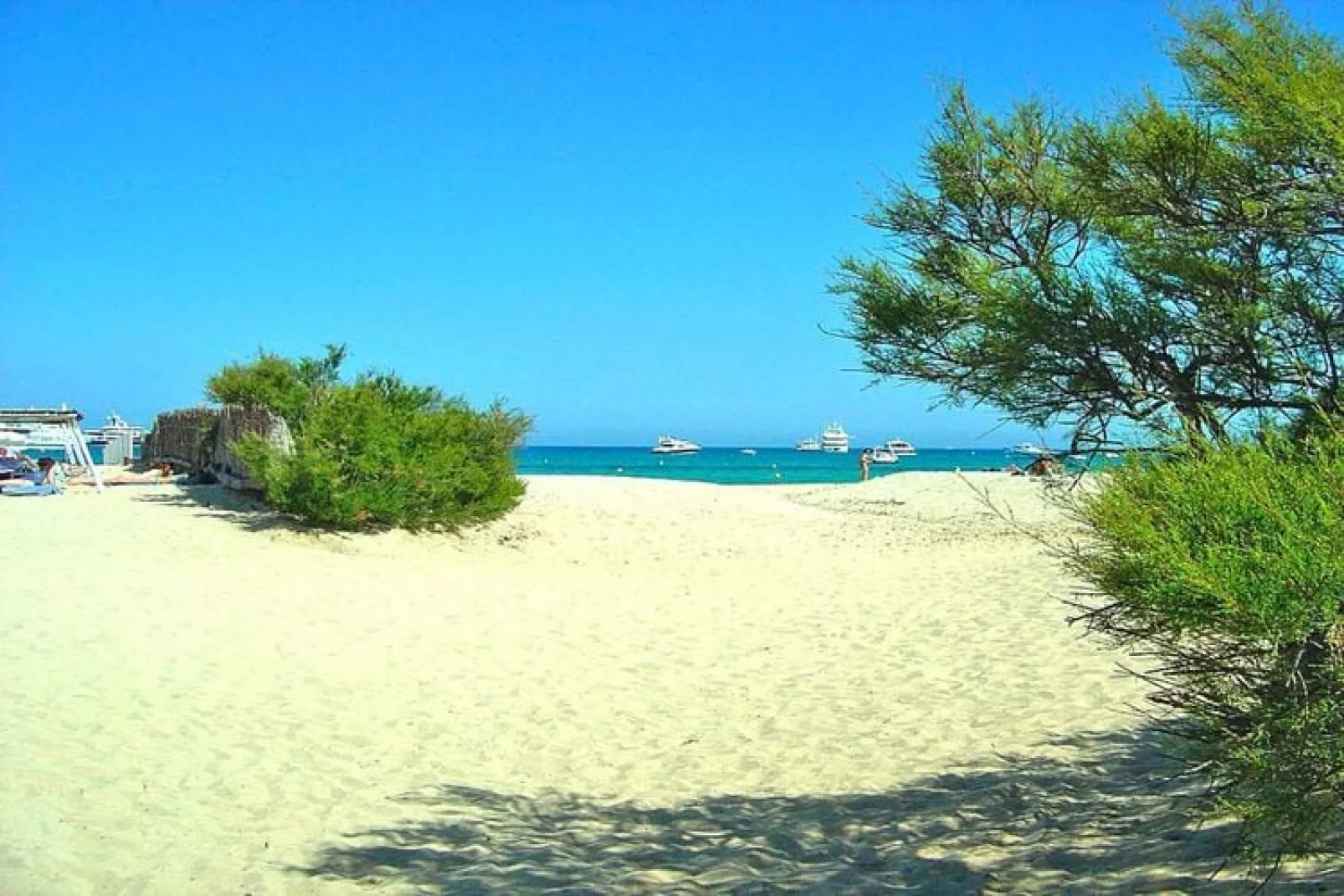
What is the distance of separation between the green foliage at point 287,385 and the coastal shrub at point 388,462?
258mm

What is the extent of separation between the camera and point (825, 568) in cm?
1680

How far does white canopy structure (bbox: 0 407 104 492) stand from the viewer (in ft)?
62.6

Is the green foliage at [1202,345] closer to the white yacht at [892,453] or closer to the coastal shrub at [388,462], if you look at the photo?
the coastal shrub at [388,462]

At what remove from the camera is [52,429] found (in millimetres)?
20078

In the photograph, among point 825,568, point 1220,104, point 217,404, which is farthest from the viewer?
point 217,404

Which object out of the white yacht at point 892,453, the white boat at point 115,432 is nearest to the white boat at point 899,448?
the white yacht at point 892,453

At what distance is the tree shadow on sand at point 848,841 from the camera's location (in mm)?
4754

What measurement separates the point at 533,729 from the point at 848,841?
3.05 m

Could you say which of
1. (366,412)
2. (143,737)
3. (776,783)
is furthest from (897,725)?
(366,412)

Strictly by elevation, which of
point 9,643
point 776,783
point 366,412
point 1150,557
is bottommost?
point 776,783

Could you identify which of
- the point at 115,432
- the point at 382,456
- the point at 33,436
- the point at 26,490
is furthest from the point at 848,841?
the point at 115,432

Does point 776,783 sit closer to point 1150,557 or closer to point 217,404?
point 1150,557

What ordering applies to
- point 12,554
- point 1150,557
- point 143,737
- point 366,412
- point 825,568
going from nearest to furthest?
point 1150,557, point 143,737, point 12,554, point 366,412, point 825,568

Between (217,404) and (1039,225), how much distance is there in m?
21.5
